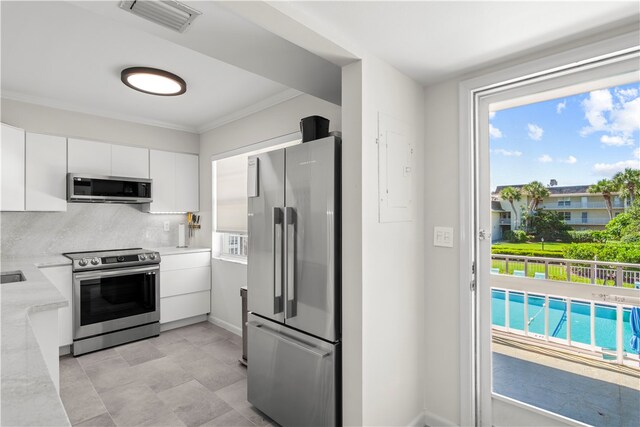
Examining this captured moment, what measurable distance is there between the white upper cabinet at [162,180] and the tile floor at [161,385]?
Result: 162 centimetres

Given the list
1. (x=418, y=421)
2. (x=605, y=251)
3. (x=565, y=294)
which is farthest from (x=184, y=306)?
(x=605, y=251)

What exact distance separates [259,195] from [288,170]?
1.11 feet

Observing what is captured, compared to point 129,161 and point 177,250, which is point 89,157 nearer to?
point 129,161

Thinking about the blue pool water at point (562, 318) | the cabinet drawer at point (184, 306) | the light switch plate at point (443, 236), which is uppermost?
the light switch plate at point (443, 236)

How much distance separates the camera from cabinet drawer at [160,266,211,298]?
3.93 meters

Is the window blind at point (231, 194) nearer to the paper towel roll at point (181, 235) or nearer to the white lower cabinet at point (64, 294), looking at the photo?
the paper towel roll at point (181, 235)

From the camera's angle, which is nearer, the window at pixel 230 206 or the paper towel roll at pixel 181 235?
the window at pixel 230 206

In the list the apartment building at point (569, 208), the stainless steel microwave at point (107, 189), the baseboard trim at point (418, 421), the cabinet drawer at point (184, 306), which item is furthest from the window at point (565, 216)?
the stainless steel microwave at point (107, 189)

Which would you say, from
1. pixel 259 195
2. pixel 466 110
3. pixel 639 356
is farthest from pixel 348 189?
pixel 639 356

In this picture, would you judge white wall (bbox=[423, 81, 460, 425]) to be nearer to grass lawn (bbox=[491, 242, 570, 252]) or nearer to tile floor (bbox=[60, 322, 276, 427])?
grass lawn (bbox=[491, 242, 570, 252])

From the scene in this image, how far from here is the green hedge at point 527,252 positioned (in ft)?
6.65

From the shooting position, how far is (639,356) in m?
1.79

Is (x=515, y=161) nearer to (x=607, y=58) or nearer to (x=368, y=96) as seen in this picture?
(x=607, y=58)

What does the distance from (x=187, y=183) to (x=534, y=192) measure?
12.9 ft
